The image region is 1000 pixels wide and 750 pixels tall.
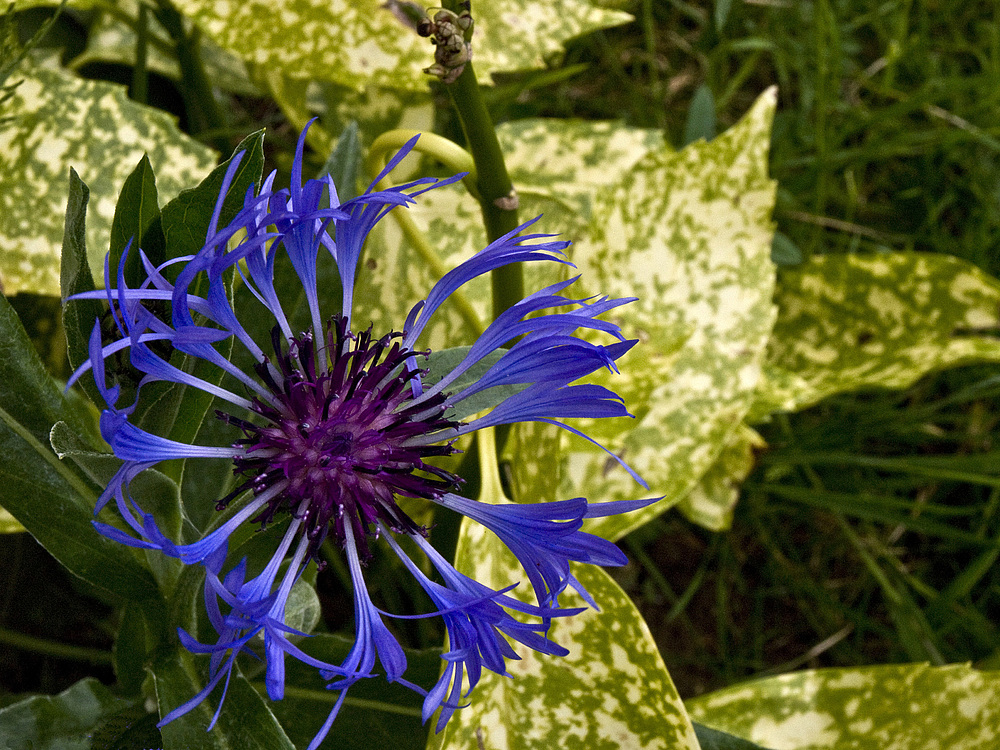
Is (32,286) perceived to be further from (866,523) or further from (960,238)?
(960,238)

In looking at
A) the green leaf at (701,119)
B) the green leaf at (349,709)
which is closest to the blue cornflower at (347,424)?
the green leaf at (349,709)

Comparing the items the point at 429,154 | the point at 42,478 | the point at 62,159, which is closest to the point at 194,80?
the point at 62,159

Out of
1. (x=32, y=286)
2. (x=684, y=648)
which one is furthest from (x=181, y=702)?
(x=684, y=648)

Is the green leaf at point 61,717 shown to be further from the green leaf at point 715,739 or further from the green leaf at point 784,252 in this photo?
the green leaf at point 784,252

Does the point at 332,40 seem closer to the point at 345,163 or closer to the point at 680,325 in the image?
the point at 345,163

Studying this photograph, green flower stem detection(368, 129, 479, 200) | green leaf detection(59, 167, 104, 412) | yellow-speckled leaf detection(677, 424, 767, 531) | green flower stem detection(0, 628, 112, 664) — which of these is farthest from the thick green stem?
green flower stem detection(0, 628, 112, 664)

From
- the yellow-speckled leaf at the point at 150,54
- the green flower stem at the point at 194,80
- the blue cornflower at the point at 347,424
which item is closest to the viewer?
the blue cornflower at the point at 347,424
